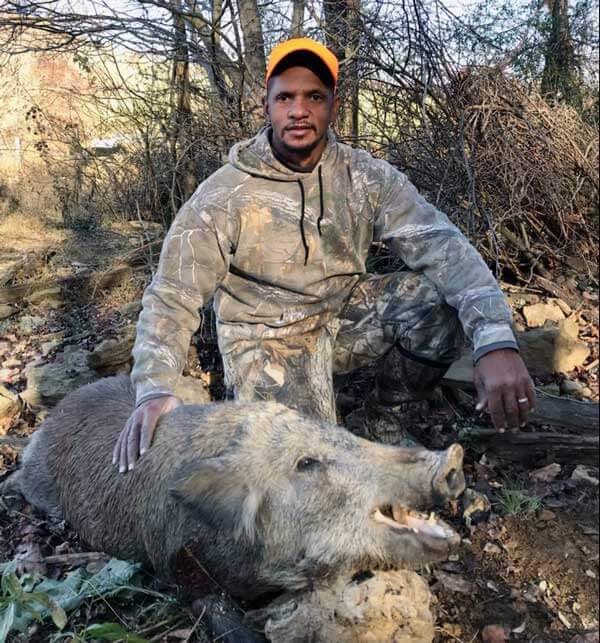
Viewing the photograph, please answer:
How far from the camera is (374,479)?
223 centimetres

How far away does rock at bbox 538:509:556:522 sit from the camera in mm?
2300

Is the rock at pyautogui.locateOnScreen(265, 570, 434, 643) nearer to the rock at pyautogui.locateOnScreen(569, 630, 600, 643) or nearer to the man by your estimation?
the rock at pyautogui.locateOnScreen(569, 630, 600, 643)

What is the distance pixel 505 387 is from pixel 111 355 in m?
3.45

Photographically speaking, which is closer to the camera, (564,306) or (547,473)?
(564,306)

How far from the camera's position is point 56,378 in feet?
16.1

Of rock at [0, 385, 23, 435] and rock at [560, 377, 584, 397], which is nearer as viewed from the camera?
rock at [560, 377, 584, 397]

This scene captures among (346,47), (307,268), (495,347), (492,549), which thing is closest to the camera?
(495,347)

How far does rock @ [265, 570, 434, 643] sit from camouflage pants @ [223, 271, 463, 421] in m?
1.27

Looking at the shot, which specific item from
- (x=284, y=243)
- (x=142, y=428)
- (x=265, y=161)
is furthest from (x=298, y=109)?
(x=142, y=428)

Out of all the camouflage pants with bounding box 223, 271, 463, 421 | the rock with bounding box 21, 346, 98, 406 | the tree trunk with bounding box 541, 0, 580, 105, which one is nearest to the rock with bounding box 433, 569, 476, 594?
the camouflage pants with bounding box 223, 271, 463, 421

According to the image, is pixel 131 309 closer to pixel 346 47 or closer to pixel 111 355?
pixel 111 355

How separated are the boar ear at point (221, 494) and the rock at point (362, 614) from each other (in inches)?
12.2

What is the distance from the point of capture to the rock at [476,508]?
2854mm

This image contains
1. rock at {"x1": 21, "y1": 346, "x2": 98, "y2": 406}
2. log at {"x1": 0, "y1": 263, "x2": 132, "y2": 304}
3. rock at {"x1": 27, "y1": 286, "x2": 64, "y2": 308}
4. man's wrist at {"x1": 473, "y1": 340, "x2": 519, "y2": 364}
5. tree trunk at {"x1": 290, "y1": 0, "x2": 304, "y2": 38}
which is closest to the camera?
man's wrist at {"x1": 473, "y1": 340, "x2": 519, "y2": 364}
